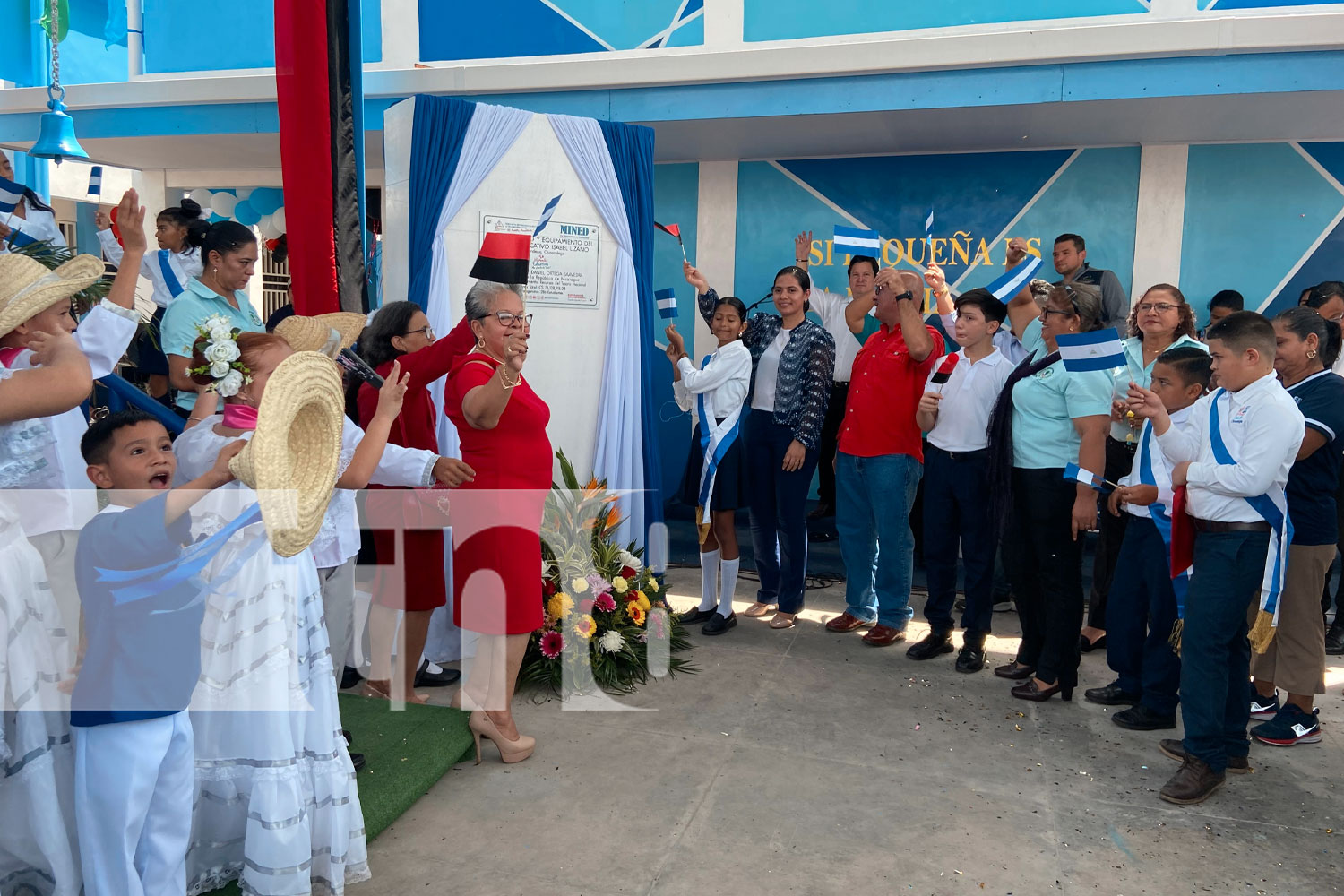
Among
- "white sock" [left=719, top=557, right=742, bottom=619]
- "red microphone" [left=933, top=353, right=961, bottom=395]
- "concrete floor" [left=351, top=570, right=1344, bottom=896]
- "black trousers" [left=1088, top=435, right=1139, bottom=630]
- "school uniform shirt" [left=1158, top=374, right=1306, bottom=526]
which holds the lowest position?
"concrete floor" [left=351, top=570, right=1344, bottom=896]

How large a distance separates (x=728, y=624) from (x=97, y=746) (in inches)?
141

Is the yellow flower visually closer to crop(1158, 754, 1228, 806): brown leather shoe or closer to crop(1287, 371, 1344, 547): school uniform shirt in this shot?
crop(1158, 754, 1228, 806): brown leather shoe

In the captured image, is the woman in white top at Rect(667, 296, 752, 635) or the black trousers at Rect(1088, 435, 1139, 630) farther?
the woman in white top at Rect(667, 296, 752, 635)

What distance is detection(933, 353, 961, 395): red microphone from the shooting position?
480 cm

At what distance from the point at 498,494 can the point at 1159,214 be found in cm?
556

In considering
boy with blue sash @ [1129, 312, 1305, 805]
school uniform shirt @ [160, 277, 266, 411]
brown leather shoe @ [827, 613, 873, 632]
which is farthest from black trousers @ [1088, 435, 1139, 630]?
school uniform shirt @ [160, 277, 266, 411]

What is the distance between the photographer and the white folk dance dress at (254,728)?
2.44 m

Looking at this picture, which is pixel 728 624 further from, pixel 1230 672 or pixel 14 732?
pixel 14 732

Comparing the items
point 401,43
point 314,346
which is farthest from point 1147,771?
point 401,43

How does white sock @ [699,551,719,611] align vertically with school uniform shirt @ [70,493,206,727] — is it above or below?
below

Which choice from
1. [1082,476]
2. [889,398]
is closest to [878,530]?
[889,398]

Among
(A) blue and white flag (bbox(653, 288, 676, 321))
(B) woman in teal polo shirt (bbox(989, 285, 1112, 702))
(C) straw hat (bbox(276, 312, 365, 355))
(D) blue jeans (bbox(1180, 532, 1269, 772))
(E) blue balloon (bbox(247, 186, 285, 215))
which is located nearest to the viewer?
(C) straw hat (bbox(276, 312, 365, 355))

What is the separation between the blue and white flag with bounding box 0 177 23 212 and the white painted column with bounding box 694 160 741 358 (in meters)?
4.60

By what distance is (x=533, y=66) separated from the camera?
270 inches
